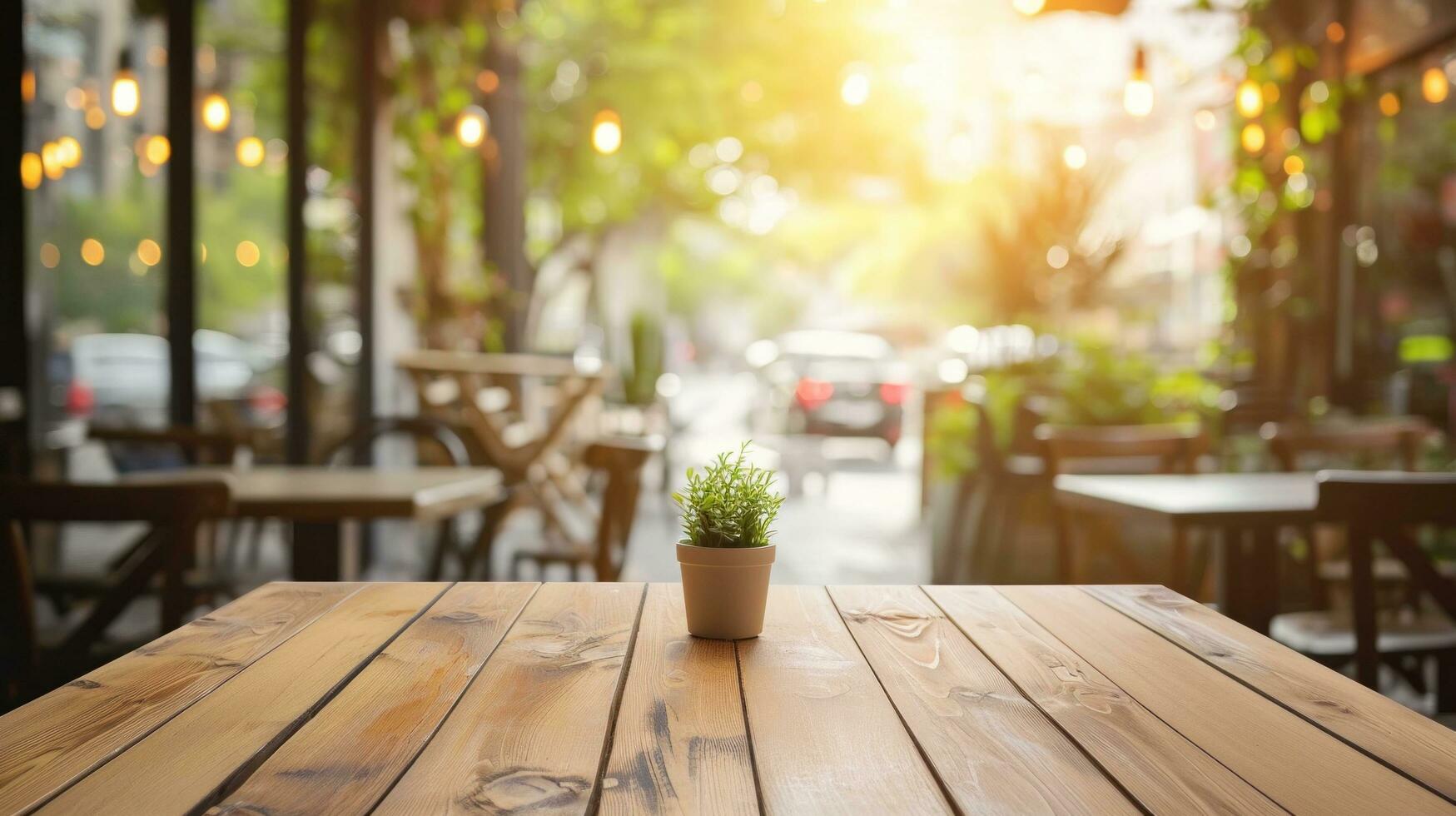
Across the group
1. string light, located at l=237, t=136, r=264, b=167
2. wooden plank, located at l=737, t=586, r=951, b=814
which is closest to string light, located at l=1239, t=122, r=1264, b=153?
string light, located at l=237, t=136, r=264, b=167

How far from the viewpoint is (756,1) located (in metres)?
9.98

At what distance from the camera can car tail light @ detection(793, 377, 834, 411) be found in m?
12.1

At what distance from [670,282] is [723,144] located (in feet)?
62.2

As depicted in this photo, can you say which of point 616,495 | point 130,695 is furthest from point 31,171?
point 130,695

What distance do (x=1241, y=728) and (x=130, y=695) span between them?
112cm

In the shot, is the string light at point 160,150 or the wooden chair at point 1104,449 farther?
the string light at point 160,150

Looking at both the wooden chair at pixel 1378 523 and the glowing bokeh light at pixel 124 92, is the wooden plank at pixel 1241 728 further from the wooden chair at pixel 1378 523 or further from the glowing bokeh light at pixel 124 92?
the glowing bokeh light at pixel 124 92

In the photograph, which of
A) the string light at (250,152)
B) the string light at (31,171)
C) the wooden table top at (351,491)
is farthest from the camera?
the string light at (250,152)

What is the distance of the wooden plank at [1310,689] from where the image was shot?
108 cm

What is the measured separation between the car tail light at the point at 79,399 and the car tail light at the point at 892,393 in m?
8.66

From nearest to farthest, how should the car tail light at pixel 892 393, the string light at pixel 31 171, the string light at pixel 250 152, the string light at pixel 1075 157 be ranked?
1. the string light at pixel 31 171
2. the string light at pixel 250 152
3. the string light at pixel 1075 157
4. the car tail light at pixel 892 393

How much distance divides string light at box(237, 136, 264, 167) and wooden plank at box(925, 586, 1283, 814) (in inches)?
190

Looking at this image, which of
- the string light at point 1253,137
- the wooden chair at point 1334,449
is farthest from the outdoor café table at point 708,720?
the string light at point 1253,137

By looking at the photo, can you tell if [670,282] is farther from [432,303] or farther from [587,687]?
[587,687]
